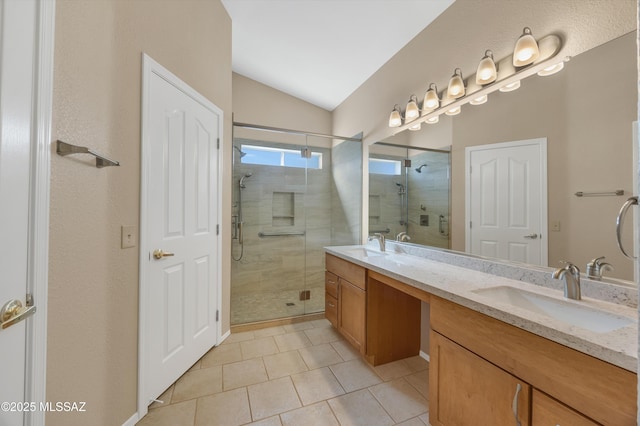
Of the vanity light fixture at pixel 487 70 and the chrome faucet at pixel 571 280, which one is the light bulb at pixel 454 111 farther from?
the chrome faucet at pixel 571 280

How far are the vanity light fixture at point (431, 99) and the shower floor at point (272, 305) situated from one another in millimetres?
2431

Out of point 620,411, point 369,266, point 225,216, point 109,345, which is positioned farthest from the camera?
point 225,216

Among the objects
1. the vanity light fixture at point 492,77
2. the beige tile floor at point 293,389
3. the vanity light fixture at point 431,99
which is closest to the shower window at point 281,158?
the vanity light fixture at point 492,77

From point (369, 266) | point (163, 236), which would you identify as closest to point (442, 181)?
point (369, 266)

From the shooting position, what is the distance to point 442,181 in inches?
79.0

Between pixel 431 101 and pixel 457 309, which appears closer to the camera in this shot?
pixel 457 309

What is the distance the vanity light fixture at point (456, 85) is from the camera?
179 centimetres

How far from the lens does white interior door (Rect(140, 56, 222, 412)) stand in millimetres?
1507

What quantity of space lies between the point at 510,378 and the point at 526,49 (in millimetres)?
1655

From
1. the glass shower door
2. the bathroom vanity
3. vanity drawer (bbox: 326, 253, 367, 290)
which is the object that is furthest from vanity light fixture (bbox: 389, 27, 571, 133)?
the glass shower door

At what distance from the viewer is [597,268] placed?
114 centimetres

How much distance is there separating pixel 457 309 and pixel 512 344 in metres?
0.24

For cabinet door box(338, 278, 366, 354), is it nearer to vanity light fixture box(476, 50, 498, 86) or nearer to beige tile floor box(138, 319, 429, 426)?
beige tile floor box(138, 319, 429, 426)

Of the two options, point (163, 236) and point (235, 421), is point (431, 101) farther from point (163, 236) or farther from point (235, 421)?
point (235, 421)
